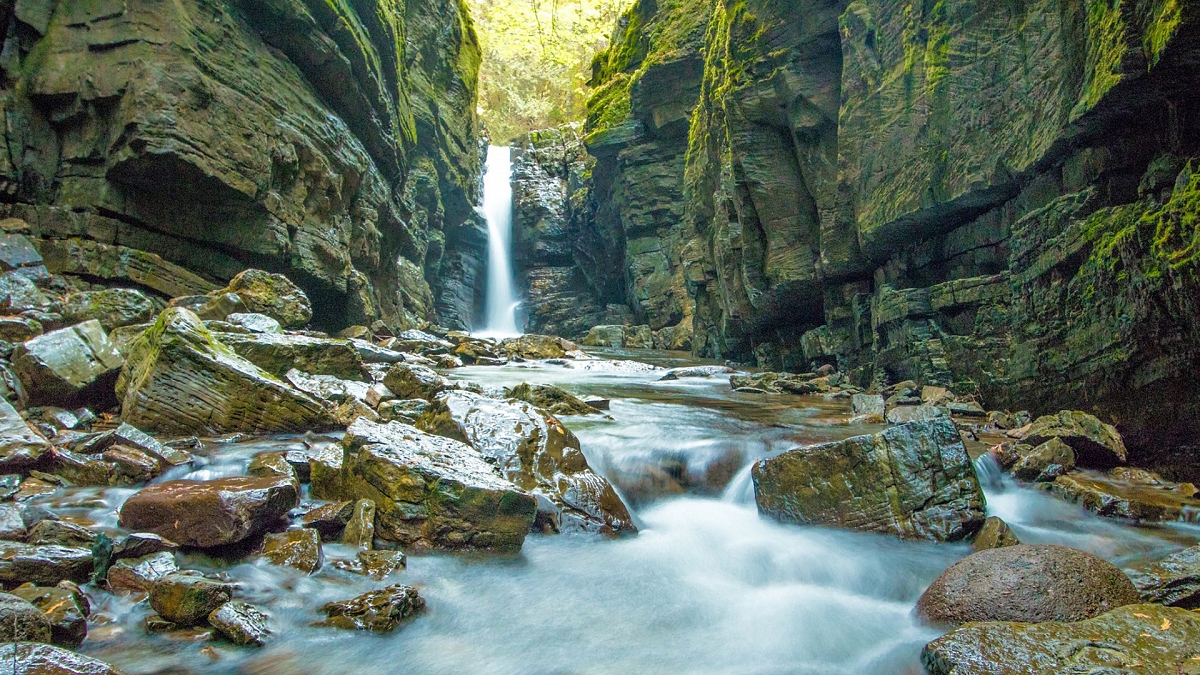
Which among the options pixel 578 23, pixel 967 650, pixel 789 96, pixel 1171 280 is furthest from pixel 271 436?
pixel 578 23

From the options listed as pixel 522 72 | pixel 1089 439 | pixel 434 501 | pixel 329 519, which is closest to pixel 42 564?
pixel 329 519

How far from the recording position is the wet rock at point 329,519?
400 centimetres

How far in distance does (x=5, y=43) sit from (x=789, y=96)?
656 inches

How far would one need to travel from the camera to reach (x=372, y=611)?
3.16m

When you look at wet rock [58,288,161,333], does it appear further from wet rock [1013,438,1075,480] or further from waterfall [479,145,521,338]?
waterfall [479,145,521,338]

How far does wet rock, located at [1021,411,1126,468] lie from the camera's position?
556 centimetres

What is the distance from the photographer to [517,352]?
21250 millimetres

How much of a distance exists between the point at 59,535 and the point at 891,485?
18.8ft

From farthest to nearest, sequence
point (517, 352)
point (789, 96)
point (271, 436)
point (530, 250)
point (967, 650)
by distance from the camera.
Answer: point (530, 250)
point (517, 352)
point (789, 96)
point (271, 436)
point (967, 650)

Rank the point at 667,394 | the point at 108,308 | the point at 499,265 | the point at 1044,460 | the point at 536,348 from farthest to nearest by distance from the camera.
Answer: the point at 499,265 → the point at 536,348 → the point at 667,394 → the point at 108,308 → the point at 1044,460

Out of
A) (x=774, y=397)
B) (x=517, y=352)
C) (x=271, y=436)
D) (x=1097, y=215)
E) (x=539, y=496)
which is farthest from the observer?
Answer: (x=517, y=352)

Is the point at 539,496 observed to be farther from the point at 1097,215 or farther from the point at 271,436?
the point at 1097,215

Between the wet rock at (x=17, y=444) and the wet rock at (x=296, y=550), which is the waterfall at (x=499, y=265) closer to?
the wet rock at (x=17, y=444)

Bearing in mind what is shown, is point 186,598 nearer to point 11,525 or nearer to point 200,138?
point 11,525
